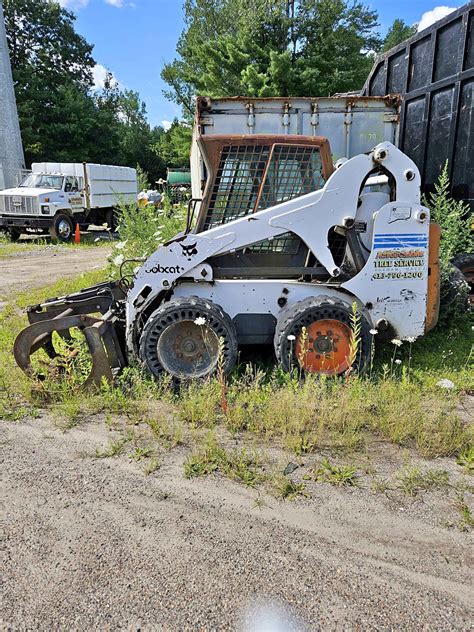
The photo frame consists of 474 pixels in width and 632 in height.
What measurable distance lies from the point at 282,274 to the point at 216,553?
2.52m

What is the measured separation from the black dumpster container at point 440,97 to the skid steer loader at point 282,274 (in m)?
2.68

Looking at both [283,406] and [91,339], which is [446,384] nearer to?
[283,406]

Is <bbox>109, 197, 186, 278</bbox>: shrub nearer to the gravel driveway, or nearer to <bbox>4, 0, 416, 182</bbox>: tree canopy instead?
the gravel driveway

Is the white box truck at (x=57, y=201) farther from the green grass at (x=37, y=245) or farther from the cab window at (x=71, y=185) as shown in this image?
the green grass at (x=37, y=245)

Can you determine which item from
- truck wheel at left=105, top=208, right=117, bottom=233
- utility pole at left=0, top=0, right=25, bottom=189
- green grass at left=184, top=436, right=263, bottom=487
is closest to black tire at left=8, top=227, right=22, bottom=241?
truck wheel at left=105, top=208, right=117, bottom=233

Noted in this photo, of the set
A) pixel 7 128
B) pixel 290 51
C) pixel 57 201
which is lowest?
pixel 57 201

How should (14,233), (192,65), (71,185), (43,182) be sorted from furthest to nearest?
(192,65) < (71,185) < (43,182) < (14,233)

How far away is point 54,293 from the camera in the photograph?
8.19 metres

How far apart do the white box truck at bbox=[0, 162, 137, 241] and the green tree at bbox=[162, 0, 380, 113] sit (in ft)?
28.5

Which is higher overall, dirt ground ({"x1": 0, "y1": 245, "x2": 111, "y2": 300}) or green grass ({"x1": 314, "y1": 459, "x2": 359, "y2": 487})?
dirt ground ({"x1": 0, "y1": 245, "x2": 111, "y2": 300})

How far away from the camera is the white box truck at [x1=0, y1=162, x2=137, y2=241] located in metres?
16.2

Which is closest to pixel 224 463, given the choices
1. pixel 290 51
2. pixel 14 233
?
pixel 14 233

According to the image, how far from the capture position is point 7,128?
23578 mm

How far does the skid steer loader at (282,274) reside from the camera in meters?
3.95
